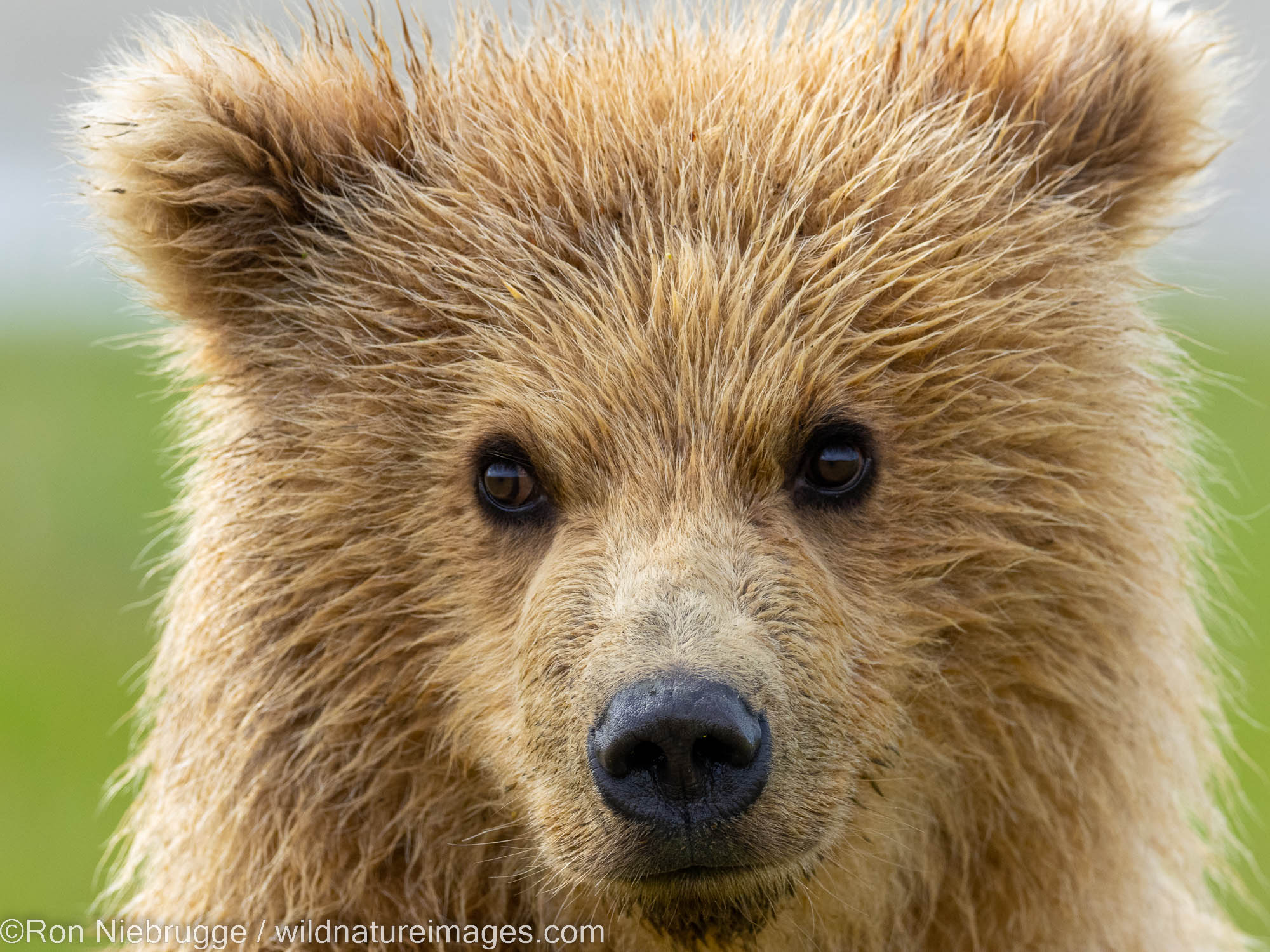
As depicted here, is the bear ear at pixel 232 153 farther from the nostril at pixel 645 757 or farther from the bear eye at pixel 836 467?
the nostril at pixel 645 757

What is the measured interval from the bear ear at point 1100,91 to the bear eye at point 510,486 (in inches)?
63.8

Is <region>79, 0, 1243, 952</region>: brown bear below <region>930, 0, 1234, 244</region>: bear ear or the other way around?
below

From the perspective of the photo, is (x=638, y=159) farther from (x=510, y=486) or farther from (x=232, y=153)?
(x=232, y=153)

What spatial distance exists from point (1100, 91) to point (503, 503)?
6.63ft

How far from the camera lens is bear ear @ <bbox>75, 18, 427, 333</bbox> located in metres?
3.76

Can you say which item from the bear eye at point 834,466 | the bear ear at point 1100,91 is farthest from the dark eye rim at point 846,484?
the bear ear at point 1100,91

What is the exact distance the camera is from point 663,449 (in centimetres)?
346

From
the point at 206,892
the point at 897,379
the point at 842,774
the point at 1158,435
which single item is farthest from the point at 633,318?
the point at 206,892

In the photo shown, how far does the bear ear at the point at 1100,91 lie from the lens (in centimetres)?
393

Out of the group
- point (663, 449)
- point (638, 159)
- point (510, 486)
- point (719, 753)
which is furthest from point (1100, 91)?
point (719, 753)

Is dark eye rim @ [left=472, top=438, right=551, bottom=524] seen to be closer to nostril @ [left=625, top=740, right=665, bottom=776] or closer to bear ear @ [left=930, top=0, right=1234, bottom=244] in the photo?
nostril @ [left=625, top=740, right=665, bottom=776]

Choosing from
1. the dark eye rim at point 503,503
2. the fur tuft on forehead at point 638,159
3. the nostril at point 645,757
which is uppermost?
the fur tuft on forehead at point 638,159

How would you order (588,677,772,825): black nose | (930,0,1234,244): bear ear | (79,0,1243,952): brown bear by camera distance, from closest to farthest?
(588,677,772,825): black nose, (79,0,1243,952): brown bear, (930,0,1234,244): bear ear

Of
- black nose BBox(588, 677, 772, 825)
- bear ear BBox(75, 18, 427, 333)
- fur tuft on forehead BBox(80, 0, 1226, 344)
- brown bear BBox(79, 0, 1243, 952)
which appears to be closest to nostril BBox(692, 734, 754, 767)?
black nose BBox(588, 677, 772, 825)
